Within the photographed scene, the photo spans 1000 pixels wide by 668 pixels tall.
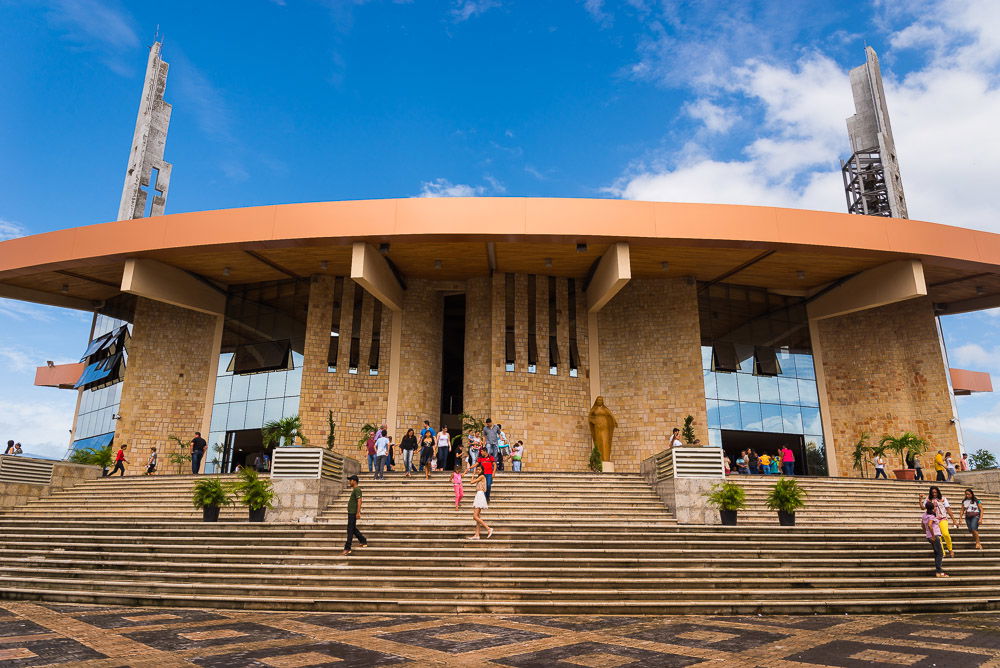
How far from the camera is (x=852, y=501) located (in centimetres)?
1443

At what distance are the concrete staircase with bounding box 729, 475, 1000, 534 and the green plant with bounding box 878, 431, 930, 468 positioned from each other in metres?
3.41

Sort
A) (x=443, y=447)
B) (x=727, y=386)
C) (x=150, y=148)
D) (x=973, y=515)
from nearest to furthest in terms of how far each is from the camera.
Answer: (x=973, y=515) → (x=443, y=447) → (x=727, y=386) → (x=150, y=148)

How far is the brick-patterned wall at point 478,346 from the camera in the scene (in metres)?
20.9

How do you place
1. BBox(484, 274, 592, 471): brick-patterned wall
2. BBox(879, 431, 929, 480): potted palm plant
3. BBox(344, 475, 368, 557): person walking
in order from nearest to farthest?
BBox(344, 475, 368, 557): person walking < BBox(879, 431, 929, 480): potted palm plant < BBox(484, 274, 592, 471): brick-patterned wall

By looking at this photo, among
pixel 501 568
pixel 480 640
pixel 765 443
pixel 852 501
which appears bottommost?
pixel 480 640

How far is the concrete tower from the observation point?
33.9 meters

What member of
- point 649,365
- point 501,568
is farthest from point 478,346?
point 501,568

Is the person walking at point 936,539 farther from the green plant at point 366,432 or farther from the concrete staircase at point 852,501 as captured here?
the green plant at point 366,432

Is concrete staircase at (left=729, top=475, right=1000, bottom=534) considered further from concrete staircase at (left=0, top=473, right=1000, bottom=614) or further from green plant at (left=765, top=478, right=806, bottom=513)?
concrete staircase at (left=0, top=473, right=1000, bottom=614)

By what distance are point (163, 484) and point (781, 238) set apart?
1673 centimetres

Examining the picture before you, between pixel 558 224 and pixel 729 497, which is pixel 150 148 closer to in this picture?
pixel 558 224

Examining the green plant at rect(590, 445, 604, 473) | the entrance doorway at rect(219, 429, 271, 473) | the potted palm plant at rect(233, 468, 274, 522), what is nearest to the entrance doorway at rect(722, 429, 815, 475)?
the green plant at rect(590, 445, 604, 473)

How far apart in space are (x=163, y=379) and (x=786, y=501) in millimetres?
19626

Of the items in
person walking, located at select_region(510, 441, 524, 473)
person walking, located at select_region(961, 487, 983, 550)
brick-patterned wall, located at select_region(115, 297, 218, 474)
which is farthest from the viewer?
brick-patterned wall, located at select_region(115, 297, 218, 474)
